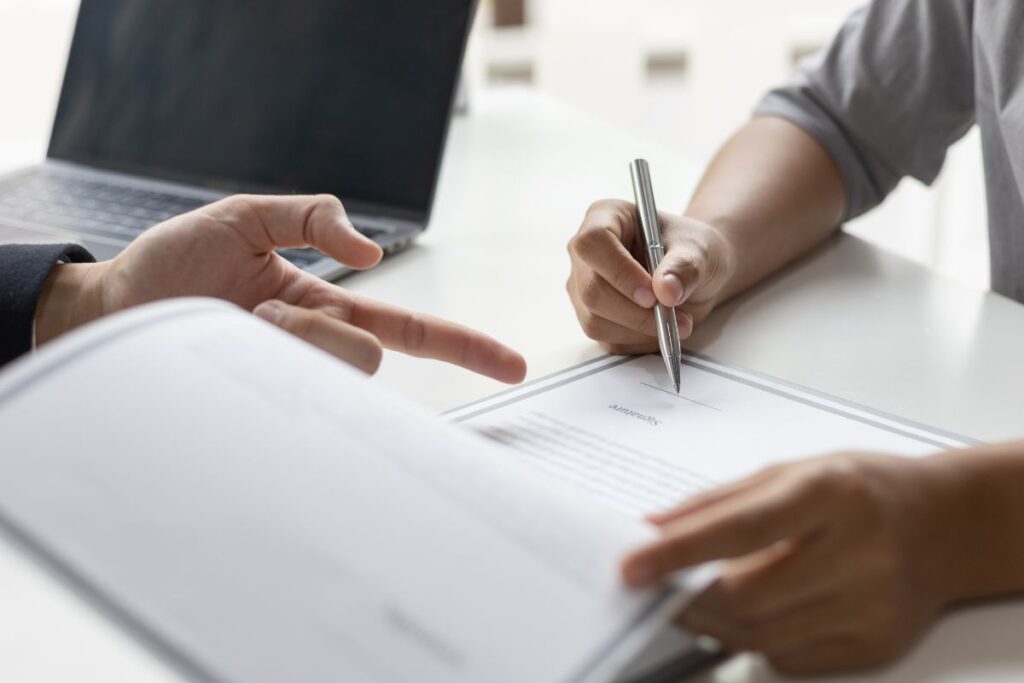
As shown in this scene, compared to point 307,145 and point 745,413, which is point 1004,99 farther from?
point 307,145

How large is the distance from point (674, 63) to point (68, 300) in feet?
5.80

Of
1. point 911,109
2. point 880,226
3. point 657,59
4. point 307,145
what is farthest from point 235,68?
point 880,226

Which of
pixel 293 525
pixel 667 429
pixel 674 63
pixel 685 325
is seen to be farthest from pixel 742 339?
pixel 674 63

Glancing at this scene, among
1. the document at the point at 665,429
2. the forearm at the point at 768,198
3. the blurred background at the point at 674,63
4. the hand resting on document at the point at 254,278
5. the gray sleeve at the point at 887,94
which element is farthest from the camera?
the blurred background at the point at 674,63

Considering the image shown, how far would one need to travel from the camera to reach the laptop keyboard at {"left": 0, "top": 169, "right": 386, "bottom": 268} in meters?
0.81

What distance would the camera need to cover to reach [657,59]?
7.08ft

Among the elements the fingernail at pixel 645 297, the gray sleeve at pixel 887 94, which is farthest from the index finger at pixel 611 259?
the gray sleeve at pixel 887 94

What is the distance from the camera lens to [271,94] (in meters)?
0.90

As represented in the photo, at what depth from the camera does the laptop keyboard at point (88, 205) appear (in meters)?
0.81

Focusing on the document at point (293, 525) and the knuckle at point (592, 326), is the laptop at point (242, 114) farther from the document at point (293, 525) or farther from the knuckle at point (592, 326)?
the document at point (293, 525)

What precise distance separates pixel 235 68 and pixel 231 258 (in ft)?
1.30

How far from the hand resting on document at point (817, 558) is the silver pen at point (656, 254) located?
0.20 m
